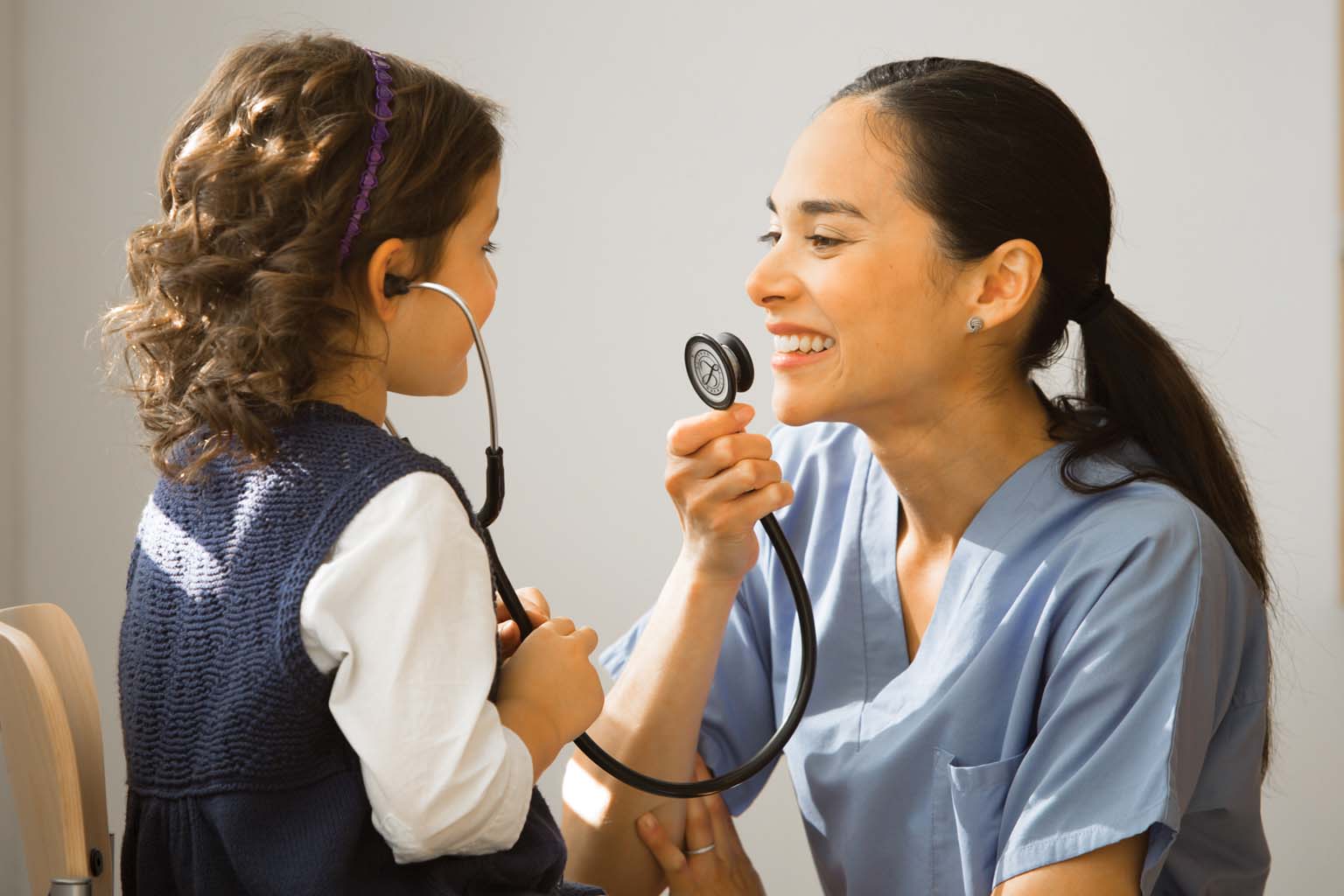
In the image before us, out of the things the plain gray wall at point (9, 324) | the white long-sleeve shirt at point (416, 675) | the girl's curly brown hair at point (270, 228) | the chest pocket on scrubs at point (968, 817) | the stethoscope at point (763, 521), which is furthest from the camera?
the plain gray wall at point (9, 324)

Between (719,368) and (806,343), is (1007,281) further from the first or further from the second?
(719,368)

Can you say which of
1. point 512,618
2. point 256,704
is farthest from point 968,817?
point 256,704

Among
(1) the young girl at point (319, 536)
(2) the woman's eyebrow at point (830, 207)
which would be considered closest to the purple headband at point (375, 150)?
(1) the young girl at point (319, 536)

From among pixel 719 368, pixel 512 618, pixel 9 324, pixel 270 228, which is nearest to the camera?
pixel 270 228

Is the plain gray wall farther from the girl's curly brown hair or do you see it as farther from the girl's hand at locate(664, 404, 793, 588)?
the girl's hand at locate(664, 404, 793, 588)

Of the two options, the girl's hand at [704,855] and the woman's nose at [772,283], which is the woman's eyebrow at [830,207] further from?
the girl's hand at [704,855]

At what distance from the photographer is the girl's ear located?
1.15m

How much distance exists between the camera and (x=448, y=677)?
986 mm

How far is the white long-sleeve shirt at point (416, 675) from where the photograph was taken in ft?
3.17

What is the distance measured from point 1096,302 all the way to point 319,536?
0.89m

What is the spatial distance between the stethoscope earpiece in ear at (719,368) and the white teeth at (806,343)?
91mm

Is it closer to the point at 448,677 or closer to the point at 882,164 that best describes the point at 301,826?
the point at 448,677

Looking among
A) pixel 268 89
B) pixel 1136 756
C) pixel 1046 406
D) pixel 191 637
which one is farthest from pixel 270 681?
pixel 1046 406

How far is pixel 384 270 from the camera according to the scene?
1.17m
